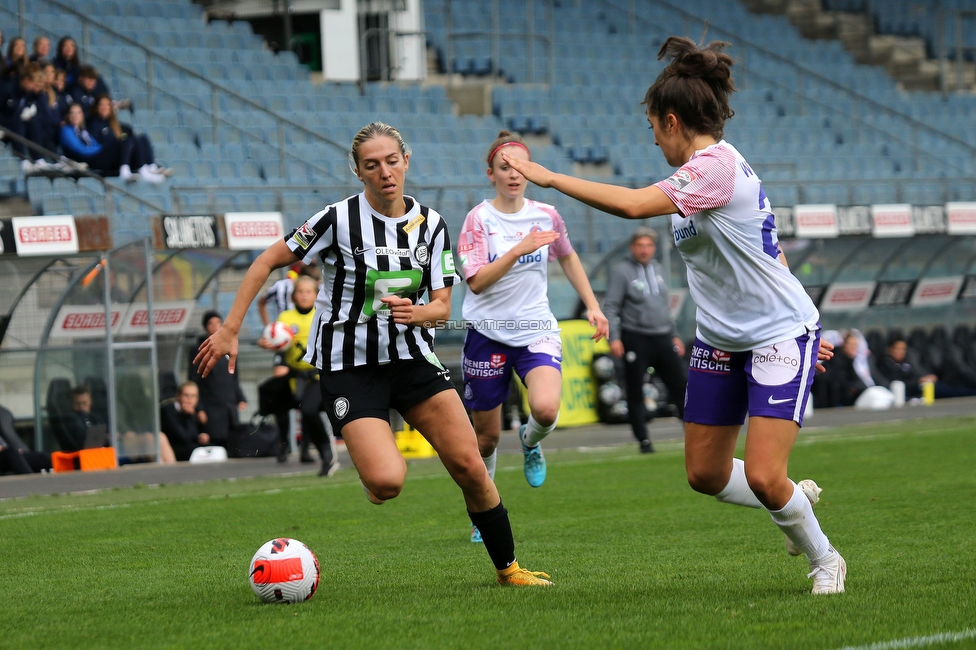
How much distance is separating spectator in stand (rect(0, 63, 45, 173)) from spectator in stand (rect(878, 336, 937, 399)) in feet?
41.2

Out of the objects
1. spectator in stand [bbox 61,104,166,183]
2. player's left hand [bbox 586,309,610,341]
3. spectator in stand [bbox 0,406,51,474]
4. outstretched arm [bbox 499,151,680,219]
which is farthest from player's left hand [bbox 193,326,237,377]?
spectator in stand [bbox 61,104,166,183]

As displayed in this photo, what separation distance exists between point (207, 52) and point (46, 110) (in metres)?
6.25

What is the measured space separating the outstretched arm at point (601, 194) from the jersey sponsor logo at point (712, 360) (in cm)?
84

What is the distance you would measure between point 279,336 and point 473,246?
5.06 meters

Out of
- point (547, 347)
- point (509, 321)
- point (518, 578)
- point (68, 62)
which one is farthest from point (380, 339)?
point (68, 62)

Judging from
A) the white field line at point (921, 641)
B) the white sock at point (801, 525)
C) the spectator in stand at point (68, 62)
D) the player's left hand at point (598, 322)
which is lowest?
the white field line at point (921, 641)

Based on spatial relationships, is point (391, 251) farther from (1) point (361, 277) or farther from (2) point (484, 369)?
(2) point (484, 369)

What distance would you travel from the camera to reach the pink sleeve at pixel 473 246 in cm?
816

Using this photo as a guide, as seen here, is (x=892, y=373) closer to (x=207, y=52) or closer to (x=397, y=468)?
(x=207, y=52)

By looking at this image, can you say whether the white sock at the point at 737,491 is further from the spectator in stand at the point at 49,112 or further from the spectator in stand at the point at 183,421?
the spectator in stand at the point at 49,112

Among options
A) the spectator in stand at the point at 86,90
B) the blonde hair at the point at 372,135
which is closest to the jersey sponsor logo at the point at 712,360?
the blonde hair at the point at 372,135

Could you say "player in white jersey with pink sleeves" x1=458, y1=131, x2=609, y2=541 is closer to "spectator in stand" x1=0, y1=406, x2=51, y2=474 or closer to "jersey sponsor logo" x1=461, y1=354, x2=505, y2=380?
"jersey sponsor logo" x1=461, y1=354, x2=505, y2=380

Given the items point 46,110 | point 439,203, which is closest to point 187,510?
point 439,203

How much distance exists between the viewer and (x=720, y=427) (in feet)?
17.8
